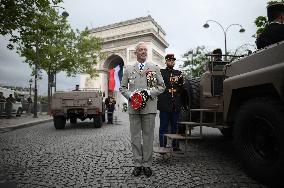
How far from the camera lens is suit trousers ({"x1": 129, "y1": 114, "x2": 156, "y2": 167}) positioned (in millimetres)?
4031

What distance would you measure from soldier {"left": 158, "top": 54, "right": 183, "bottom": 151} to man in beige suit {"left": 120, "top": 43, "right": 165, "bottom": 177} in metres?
1.15

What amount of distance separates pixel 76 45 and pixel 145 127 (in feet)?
79.4

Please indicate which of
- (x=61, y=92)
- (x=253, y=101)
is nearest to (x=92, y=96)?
(x=61, y=92)

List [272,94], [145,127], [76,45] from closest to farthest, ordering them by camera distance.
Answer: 1. [272,94]
2. [145,127]
3. [76,45]

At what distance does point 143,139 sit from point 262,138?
1.67 meters

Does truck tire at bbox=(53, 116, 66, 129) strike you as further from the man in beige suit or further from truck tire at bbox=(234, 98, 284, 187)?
truck tire at bbox=(234, 98, 284, 187)

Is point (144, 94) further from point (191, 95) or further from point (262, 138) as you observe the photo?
point (191, 95)

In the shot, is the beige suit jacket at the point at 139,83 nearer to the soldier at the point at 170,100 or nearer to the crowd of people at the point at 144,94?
the crowd of people at the point at 144,94

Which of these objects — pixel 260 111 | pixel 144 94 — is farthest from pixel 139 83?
pixel 260 111

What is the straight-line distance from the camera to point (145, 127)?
163 inches

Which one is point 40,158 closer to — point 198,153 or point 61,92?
point 198,153

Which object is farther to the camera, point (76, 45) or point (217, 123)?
point (76, 45)

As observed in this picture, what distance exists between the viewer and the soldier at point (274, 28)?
11.6 feet

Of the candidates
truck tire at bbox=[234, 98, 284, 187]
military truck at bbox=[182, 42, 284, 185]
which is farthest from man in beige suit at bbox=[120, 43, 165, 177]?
truck tire at bbox=[234, 98, 284, 187]
